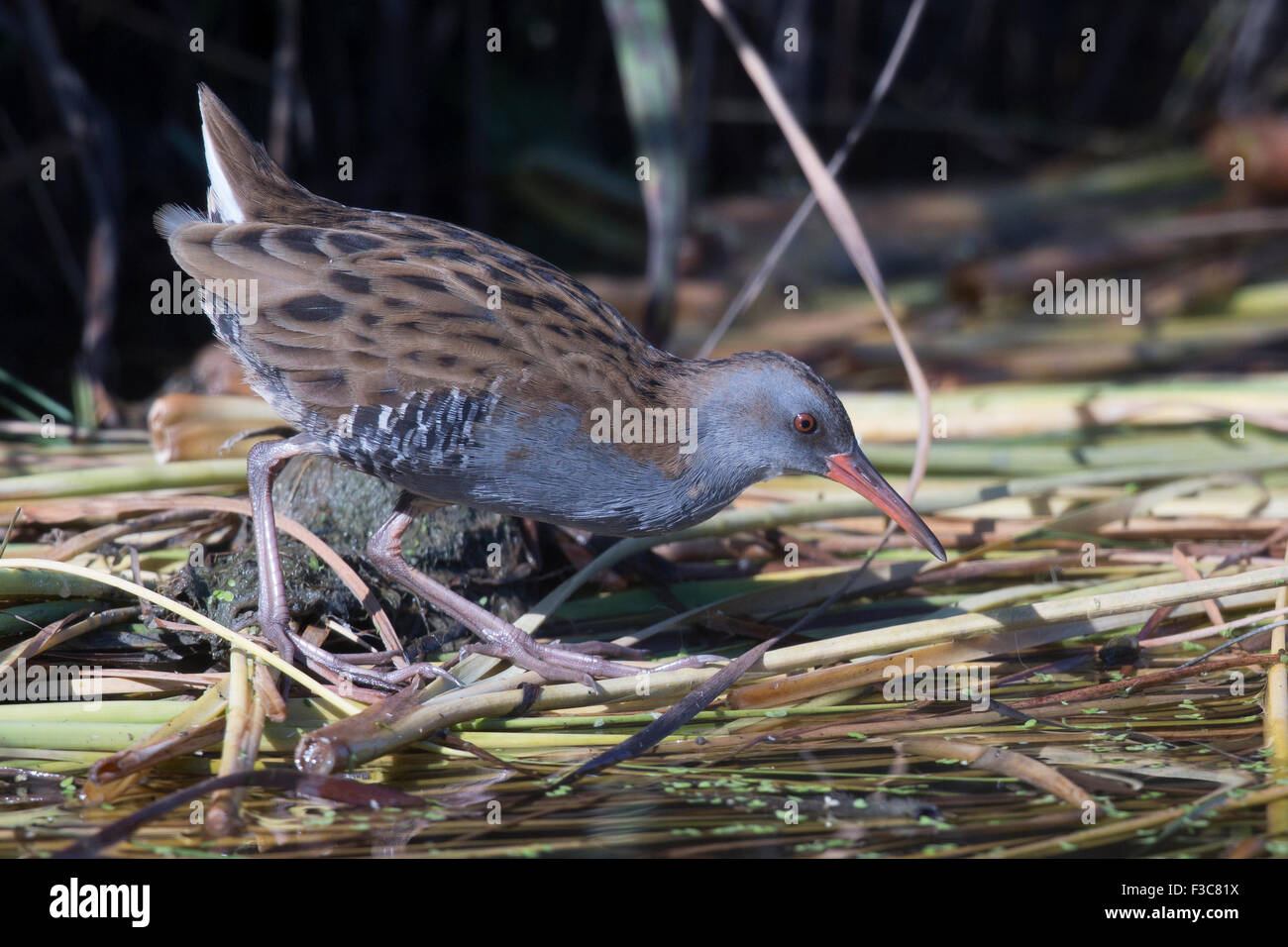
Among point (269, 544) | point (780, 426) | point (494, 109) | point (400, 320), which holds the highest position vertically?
point (494, 109)

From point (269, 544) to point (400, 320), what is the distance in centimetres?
61

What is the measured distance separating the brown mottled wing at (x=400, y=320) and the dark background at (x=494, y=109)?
2.08m

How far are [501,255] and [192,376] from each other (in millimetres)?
2038

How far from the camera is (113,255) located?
4906 millimetres

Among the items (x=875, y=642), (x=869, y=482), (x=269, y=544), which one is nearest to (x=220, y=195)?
(x=269, y=544)

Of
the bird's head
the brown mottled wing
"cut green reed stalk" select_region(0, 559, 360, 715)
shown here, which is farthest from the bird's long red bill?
"cut green reed stalk" select_region(0, 559, 360, 715)

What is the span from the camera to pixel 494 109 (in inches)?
269

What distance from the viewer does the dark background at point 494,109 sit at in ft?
19.2

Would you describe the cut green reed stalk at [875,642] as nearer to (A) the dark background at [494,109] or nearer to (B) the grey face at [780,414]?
(B) the grey face at [780,414]

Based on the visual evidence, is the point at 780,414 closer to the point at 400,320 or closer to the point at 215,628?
the point at 400,320

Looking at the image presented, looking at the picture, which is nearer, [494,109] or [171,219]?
[171,219]
